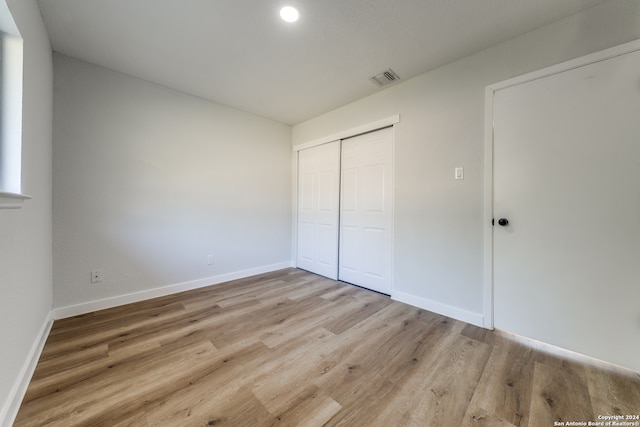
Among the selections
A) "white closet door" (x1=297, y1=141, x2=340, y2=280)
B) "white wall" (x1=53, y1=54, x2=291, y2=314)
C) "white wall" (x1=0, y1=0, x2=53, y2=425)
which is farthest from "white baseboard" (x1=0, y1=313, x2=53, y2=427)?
"white closet door" (x1=297, y1=141, x2=340, y2=280)

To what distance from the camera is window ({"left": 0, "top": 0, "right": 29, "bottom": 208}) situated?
1.24 metres

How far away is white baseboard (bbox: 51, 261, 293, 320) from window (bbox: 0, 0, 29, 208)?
1528 mm

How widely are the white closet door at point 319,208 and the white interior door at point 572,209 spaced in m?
1.91

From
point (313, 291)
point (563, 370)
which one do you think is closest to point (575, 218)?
point (563, 370)

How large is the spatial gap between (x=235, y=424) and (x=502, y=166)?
2.57m

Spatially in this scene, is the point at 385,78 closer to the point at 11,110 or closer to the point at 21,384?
the point at 11,110

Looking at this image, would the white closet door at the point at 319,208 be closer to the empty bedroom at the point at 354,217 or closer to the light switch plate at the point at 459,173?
the empty bedroom at the point at 354,217

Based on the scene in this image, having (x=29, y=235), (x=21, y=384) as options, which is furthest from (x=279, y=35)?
(x=21, y=384)

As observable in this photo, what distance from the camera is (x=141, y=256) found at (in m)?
2.56

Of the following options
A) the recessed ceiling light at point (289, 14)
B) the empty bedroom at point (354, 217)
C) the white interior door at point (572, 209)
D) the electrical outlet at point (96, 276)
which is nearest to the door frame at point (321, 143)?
the empty bedroom at point (354, 217)

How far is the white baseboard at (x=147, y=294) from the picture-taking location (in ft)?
7.09

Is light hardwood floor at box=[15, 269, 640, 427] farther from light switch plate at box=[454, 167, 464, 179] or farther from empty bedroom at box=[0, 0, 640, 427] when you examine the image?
light switch plate at box=[454, 167, 464, 179]

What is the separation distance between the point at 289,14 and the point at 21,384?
2.80 metres

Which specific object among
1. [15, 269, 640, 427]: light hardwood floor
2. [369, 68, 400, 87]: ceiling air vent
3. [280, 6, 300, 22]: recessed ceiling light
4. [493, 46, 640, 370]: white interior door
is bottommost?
[15, 269, 640, 427]: light hardwood floor
